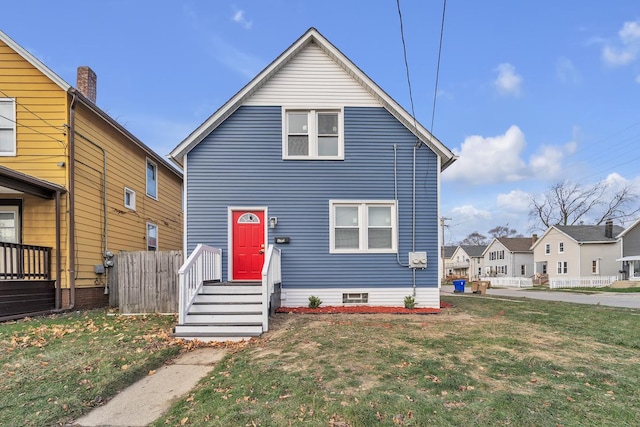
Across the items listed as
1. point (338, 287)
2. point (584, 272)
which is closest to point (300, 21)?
point (338, 287)

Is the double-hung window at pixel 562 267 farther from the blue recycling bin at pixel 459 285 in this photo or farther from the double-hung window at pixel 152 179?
the double-hung window at pixel 152 179

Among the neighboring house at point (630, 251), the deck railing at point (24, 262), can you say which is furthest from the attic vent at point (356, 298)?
the neighboring house at point (630, 251)

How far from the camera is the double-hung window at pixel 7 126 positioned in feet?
31.9

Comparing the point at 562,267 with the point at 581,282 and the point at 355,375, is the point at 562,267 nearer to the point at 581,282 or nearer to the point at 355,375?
the point at 581,282

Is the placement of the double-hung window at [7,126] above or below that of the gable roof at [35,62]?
below

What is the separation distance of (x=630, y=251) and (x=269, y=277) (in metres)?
37.7

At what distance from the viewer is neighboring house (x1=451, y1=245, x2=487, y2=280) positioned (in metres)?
58.3

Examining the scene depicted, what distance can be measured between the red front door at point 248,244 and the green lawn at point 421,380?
9.44ft

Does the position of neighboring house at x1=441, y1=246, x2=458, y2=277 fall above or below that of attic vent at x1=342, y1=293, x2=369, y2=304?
below

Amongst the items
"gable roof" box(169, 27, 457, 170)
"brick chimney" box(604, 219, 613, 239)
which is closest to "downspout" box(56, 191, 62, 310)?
"gable roof" box(169, 27, 457, 170)

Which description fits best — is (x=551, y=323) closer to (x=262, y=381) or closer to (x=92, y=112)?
(x=262, y=381)

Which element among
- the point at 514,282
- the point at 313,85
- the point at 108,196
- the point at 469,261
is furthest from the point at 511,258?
the point at 108,196

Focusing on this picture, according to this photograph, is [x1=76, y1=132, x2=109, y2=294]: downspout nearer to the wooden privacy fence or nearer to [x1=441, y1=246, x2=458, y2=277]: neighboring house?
the wooden privacy fence

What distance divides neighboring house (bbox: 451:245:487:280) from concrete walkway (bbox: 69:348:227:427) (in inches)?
2257
